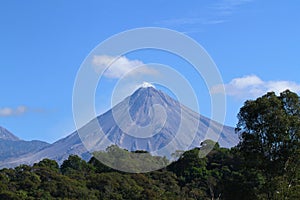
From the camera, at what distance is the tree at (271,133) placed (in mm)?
18031

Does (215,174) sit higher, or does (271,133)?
(215,174)

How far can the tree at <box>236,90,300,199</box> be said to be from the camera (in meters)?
18.0

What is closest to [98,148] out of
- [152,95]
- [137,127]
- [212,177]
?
[137,127]

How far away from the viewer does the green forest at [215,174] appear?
18.0 metres

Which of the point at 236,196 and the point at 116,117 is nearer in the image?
the point at 236,196

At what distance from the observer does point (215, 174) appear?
41.0m

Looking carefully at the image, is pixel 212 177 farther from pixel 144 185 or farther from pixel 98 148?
pixel 98 148

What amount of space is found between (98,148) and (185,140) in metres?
5.16

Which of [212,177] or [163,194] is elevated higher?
[212,177]

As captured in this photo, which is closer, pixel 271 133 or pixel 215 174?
pixel 271 133

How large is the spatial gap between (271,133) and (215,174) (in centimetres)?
Result: 2310

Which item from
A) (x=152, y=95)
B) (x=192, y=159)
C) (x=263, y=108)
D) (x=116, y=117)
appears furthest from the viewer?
(x=152, y=95)

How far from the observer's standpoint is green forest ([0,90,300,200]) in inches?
710

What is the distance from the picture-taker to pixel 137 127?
27.4 meters
